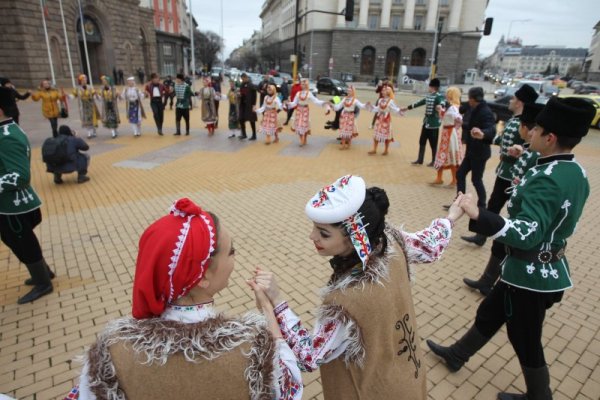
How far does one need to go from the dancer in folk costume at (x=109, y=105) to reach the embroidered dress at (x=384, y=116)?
834cm

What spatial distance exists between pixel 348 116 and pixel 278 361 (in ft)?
34.1

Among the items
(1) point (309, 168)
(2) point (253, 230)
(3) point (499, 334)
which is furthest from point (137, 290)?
(1) point (309, 168)

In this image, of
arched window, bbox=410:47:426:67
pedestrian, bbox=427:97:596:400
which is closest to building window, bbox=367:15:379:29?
arched window, bbox=410:47:426:67

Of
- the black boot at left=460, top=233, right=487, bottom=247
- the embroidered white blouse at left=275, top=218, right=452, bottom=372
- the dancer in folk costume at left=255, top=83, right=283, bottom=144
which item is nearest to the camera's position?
the embroidered white blouse at left=275, top=218, right=452, bottom=372

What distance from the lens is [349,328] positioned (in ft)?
4.91

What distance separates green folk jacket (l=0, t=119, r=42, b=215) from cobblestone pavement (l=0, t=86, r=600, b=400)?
3.85 feet

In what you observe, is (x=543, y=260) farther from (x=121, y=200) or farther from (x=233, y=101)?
(x=233, y=101)

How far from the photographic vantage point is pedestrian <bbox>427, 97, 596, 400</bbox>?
194 cm

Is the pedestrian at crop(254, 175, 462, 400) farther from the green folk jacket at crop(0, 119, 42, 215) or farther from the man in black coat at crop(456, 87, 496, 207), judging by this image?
the man in black coat at crop(456, 87, 496, 207)

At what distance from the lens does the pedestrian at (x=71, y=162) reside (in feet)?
24.0

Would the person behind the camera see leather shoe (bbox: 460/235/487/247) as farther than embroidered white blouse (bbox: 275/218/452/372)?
Yes

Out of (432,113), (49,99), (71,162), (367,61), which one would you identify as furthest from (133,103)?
(367,61)

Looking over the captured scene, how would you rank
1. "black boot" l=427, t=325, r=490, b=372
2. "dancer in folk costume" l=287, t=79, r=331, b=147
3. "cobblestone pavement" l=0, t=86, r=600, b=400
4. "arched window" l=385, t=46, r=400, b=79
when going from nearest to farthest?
"black boot" l=427, t=325, r=490, b=372 < "cobblestone pavement" l=0, t=86, r=600, b=400 < "dancer in folk costume" l=287, t=79, r=331, b=147 < "arched window" l=385, t=46, r=400, b=79

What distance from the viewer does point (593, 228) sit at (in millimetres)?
6109
